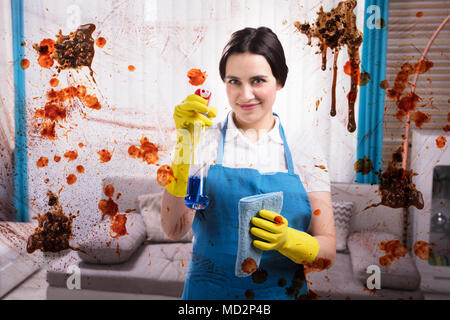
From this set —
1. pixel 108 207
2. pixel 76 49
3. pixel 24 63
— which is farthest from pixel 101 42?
pixel 108 207

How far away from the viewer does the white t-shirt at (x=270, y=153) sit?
889 millimetres

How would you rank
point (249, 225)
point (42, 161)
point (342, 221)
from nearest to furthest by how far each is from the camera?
point (249, 225), point (342, 221), point (42, 161)

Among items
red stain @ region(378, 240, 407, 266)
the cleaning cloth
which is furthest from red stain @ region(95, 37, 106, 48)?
red stain @ region(378, 240, 407, 266)

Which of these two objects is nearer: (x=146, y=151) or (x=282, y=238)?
(x=282, y=238)

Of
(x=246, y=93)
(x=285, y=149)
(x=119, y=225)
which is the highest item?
(x=246, y=93)

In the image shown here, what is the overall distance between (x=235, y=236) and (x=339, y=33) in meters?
0.57

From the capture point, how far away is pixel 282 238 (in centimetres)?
83

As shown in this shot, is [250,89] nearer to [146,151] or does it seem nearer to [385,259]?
[146,151]

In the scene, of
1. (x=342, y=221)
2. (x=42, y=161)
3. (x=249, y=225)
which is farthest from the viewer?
(x=42, y=161)

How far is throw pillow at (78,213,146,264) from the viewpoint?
0.99 meters

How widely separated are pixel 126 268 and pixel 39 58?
25.2 inches

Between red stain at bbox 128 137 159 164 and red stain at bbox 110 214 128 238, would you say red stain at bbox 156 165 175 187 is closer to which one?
red stain at bbox 128 137 159 164

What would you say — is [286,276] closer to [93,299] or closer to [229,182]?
[229,182]
